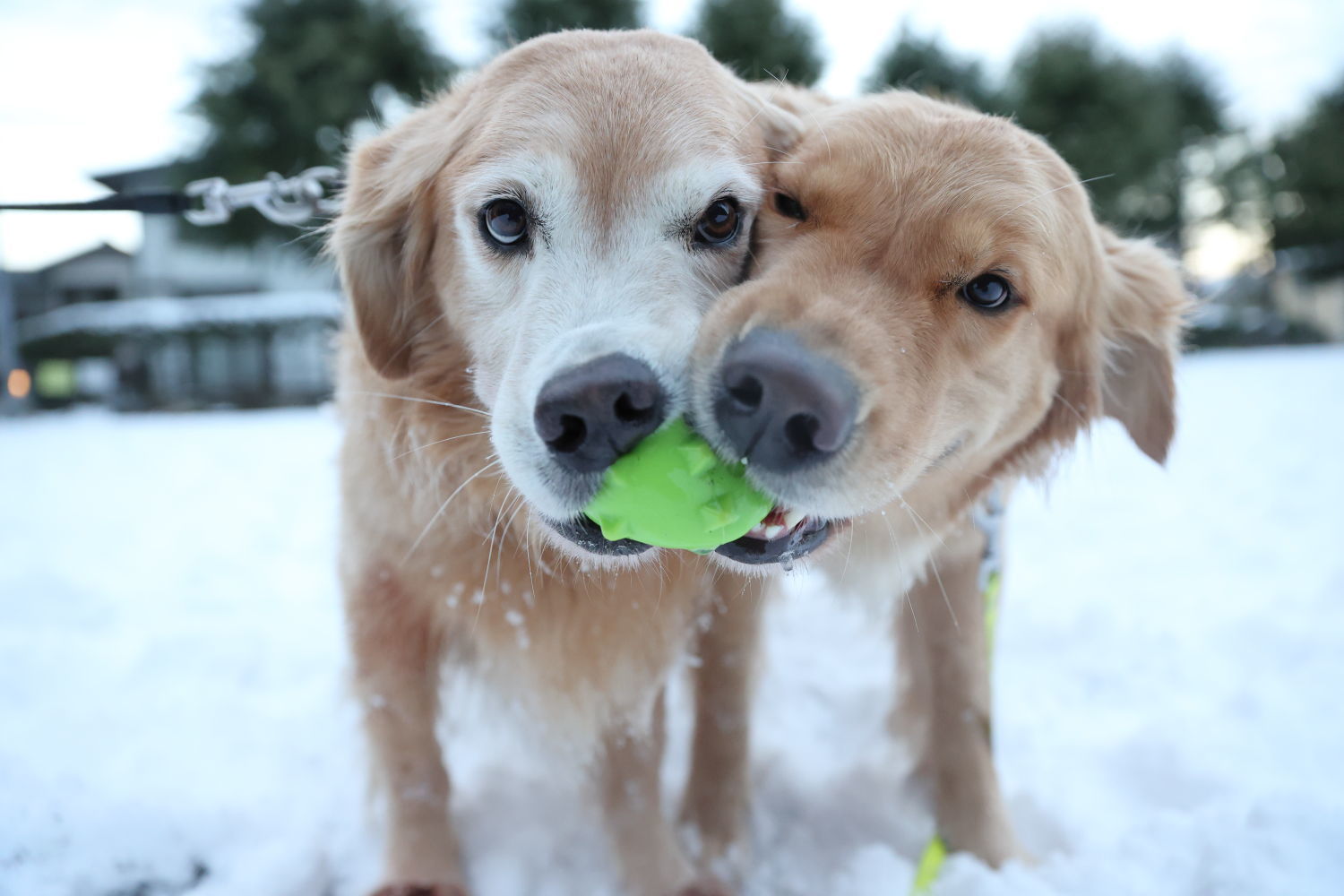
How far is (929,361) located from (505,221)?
91 cm

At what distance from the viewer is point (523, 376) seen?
62.9 inches

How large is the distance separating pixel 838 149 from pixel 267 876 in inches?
80.1

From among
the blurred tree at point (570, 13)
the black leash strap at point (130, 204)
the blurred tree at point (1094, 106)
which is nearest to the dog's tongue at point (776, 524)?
the black leash strap at point (130, 204)

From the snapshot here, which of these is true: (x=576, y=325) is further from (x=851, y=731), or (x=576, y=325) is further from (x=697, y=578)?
(x=851, y=731)

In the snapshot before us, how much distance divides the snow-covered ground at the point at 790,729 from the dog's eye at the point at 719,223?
956 mm

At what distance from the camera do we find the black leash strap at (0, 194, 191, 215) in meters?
2.47

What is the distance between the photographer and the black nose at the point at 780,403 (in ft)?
4.53

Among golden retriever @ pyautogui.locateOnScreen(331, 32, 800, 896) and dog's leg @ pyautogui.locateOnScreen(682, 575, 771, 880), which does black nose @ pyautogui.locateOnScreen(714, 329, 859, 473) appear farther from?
dog's leg @ pyautogui.locateOnScreen(682, 575, 771, 880)

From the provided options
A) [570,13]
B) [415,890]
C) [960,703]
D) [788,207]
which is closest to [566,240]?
[788,207]

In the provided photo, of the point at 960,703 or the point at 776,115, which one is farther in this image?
the point at 960,703

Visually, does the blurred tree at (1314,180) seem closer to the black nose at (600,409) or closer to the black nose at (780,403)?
the black nose at (780,403)

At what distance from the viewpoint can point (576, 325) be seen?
1586 millimetres

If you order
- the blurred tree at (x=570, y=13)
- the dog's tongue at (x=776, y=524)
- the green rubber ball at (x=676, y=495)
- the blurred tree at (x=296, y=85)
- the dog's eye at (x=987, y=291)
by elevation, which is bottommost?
the dog's tongue at (x=776, y=524)

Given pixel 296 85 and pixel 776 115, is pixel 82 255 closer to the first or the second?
pixel 296 85
